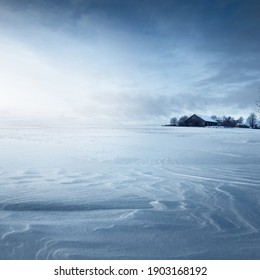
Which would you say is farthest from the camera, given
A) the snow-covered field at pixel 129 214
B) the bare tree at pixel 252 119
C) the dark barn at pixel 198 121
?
the bare tree at pixel 252 119

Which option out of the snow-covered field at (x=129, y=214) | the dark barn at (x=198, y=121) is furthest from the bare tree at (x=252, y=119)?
the snow-covered field at (x=129, y=214)

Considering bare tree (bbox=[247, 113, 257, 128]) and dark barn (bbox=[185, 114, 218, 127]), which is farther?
bare tree (bbox=[247, 113, 257, 128])

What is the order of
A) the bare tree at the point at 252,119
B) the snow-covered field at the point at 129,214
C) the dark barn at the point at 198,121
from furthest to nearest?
the bare tree at the point at 252,119
the dark barn at the point at 198,121
the snow-covered field at the point at 129,214

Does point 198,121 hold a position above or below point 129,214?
above

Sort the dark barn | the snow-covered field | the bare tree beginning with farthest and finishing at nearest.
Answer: the bare tree, the dark barn, the snow-covered field

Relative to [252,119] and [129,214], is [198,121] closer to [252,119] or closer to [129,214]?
[252,119]

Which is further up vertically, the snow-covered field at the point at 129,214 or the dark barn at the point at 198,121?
the dark barn at the point at 198,121

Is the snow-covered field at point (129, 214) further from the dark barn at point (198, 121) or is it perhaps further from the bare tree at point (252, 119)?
the bare tree at point (252, 119)

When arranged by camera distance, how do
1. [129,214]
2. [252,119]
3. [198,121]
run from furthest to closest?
[252,119], [198,121], [129,214]

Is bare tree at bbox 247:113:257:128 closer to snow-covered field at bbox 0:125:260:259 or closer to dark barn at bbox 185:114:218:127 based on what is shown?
dark barn at bbox 185:114:218:127

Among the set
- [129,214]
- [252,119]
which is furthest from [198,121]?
[129,214]

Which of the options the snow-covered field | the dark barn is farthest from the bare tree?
the snow-covered field

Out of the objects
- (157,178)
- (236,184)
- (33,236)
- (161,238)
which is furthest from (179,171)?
(33,236)

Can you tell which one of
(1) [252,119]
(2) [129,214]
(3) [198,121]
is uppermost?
(1) [252,119]
